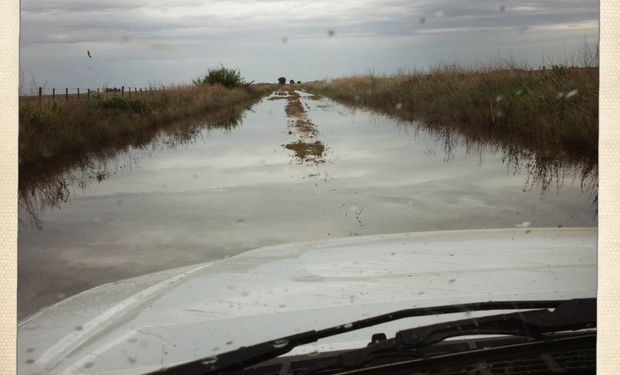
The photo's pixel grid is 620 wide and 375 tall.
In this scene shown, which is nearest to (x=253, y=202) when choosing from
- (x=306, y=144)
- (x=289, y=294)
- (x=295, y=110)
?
(x=289, y=294)

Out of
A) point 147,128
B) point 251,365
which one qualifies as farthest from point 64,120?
point 251,365

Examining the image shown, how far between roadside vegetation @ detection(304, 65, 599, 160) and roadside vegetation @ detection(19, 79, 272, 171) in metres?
1.37

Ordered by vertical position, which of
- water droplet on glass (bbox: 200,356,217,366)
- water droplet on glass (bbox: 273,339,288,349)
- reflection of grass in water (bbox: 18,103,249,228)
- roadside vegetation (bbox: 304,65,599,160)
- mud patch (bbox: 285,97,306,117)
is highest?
mud patch (bbox: 285,97,306,117)

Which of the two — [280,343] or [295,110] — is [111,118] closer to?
[280,343]

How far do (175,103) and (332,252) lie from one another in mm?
4094

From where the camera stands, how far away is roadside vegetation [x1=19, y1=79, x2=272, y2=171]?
13.2 ft

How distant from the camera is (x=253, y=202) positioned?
3580 mm

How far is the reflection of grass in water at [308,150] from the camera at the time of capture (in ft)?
17.4

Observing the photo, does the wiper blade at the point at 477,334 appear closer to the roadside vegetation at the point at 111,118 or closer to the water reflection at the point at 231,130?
the water reflection at the point at 231,130

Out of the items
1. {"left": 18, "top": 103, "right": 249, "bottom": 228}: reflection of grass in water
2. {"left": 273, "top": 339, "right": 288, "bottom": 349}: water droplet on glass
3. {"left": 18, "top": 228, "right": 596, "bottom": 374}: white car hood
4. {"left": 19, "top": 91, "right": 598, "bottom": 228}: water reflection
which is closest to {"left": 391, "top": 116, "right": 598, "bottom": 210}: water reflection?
{"left": 19, "top": 91, "right": 598, "bottom": 228}: water reflection

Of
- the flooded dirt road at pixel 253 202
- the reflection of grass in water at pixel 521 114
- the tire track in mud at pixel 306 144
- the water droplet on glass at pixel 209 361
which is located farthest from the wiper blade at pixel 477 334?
the tire track in mud at pixel 306 144

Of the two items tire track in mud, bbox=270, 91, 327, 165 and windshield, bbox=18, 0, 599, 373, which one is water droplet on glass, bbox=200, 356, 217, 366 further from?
tire track in mud, bbox=270, 91, 327, 165

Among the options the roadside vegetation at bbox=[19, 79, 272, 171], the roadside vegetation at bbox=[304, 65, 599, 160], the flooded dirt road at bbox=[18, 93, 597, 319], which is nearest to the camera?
the flooded dirt road at bbox=[18, 93, 597, 319]

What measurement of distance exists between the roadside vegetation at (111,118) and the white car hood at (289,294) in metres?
2.63
